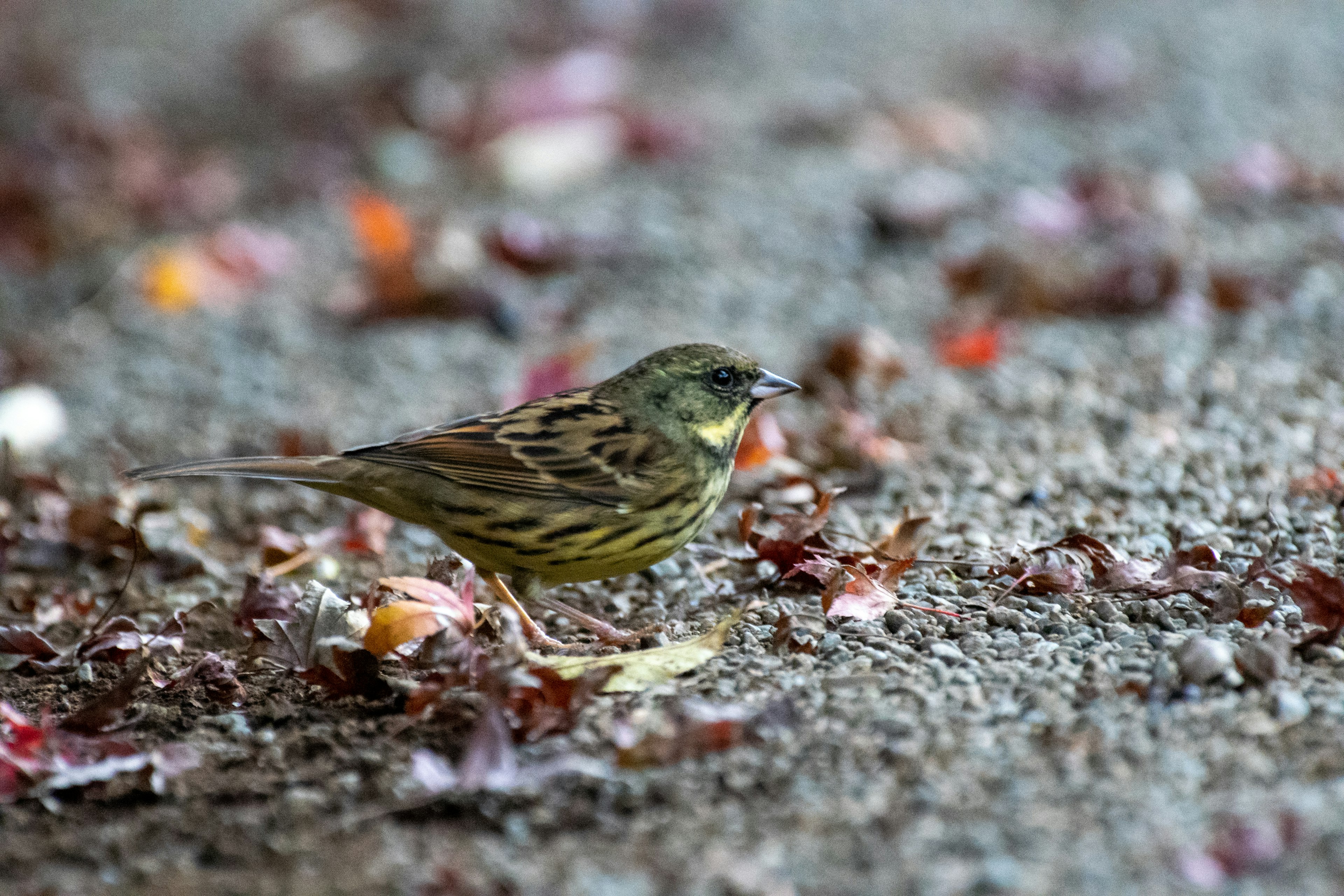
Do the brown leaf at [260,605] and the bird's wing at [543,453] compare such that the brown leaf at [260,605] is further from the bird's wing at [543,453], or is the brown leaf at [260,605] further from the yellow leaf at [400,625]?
the yellow leaf at [400,625]

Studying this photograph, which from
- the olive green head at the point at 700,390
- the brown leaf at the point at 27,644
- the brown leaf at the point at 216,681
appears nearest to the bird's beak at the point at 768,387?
the olive green head at the point at 700,390

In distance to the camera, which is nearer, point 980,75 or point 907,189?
point 907,189

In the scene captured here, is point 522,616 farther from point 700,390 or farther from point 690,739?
point 690,739

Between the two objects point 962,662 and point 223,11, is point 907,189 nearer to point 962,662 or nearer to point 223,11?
point 962,662

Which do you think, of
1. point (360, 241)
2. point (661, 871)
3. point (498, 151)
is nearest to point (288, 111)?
point (498, 151)

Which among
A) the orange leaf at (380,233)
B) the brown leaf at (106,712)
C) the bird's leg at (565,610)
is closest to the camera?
the brown leaf at (106,712)
